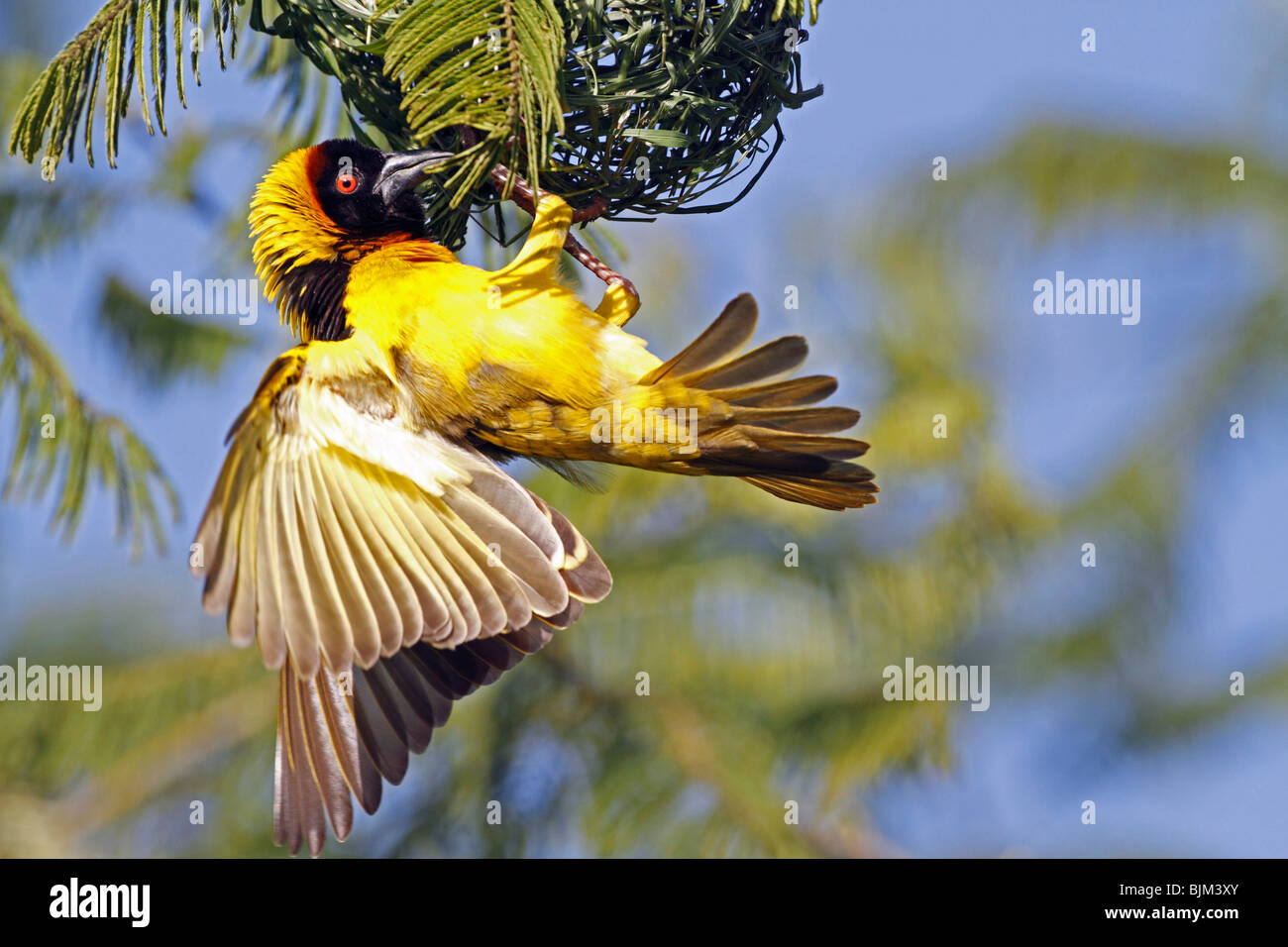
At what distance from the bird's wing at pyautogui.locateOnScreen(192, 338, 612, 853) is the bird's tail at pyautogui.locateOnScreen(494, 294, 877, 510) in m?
0.21

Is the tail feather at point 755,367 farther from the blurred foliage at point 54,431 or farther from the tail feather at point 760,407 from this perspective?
the blurred foliage at point 54,431

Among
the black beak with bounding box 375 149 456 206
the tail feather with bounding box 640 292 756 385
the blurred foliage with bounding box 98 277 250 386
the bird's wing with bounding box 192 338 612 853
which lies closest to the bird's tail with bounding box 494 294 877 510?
the tail feather with bounding box 640 292 756 385

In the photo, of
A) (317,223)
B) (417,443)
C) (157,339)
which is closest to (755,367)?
(417,443)

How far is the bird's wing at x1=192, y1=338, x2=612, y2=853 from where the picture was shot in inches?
82.0

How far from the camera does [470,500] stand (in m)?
2.25

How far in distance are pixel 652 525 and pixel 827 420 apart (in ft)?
10.9

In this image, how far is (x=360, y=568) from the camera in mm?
2156

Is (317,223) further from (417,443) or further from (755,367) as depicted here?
(755,367)

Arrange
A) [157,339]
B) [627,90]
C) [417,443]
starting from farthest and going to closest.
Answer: [157,339], [417,443], [627,90]

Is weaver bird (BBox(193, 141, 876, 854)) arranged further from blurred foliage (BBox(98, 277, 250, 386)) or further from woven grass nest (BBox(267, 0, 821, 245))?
blurred foliage (BBox(98, 277, 250, 386))

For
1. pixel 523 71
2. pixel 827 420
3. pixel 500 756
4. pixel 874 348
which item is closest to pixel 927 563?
pixel 874 348

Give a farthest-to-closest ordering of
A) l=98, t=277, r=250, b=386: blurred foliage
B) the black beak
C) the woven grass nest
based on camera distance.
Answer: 1. l=98, t=277, r=250, b=386: blurred foliage
2. the black beak
3. the woven grass nest

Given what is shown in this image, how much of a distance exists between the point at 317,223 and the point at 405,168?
263mm

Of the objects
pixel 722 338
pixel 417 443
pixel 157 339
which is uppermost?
pixel 157 339
